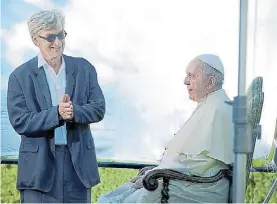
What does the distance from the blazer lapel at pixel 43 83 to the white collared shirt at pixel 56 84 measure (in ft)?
0.06

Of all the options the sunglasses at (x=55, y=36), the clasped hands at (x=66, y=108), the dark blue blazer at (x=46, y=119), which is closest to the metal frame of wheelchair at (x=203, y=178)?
the dark blue blazer at (x=46, y=119)

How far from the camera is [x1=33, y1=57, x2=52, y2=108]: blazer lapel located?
3.80m

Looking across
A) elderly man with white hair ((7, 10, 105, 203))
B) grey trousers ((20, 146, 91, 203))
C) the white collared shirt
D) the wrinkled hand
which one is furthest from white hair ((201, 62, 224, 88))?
grey trousers ((20, 146, 91, 203))

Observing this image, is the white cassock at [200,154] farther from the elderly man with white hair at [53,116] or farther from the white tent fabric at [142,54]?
the elderly man with white hair at [53,116]

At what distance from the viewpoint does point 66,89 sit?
151 inches

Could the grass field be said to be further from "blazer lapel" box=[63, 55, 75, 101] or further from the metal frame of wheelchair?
"blazer lapel" box=[63, 55, 75, 101]

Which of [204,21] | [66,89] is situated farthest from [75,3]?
[204,21]

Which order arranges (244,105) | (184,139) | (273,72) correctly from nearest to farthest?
(244,105)
(184,139)
(273,72)

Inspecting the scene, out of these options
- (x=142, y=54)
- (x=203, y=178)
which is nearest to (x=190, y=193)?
(x=203, y=178)

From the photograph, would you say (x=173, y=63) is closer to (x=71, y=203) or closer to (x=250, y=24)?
(x=250, y=24)

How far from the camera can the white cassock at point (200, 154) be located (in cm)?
374

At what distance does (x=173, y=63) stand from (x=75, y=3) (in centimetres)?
72

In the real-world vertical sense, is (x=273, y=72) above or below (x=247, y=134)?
above

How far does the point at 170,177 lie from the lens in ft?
12.1
